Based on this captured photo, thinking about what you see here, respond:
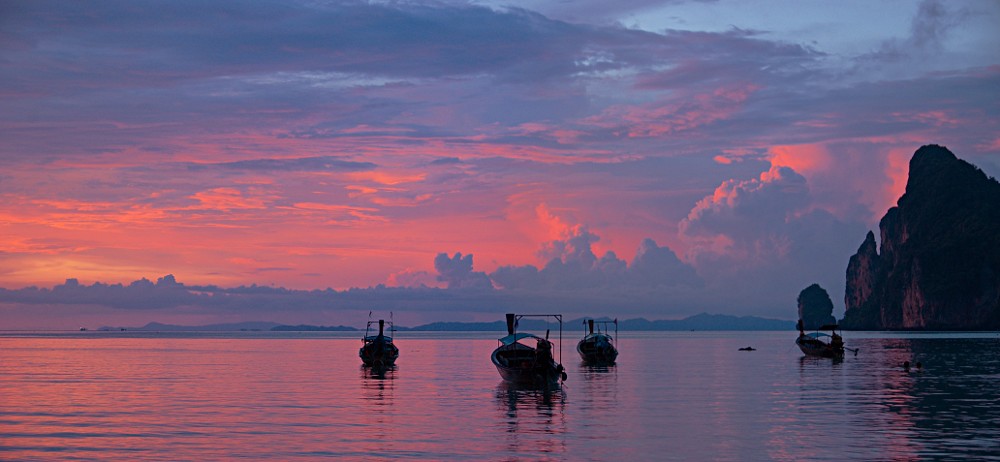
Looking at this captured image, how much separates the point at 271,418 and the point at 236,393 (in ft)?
60.3

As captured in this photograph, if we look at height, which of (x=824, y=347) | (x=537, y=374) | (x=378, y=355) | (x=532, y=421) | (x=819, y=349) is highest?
(x=824, y=347)

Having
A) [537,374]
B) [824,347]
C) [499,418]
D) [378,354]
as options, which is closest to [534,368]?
[537,374]

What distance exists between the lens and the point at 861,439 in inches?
1543

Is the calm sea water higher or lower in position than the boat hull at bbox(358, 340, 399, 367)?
lower

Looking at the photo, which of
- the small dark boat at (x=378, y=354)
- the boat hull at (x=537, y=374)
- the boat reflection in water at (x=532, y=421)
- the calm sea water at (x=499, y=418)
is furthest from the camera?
the small dark boat at (x=378, y=354)

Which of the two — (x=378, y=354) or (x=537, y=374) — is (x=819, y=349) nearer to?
(x=378, y=354)

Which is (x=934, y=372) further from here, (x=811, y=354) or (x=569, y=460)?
(x=569, y=460)

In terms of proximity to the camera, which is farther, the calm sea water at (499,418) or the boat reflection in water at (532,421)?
the boat reflection in water at (532,421)

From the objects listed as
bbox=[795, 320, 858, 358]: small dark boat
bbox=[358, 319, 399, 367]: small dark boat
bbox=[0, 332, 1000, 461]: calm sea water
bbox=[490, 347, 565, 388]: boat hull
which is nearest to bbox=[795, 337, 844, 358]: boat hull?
bbox=[795, 320, 858, 358]: small dark boat

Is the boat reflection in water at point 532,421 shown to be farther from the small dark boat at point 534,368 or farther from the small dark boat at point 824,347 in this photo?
the small dark boat at point 824,347

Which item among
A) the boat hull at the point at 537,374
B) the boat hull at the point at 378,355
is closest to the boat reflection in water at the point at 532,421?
the boat hull at the point at 537,374

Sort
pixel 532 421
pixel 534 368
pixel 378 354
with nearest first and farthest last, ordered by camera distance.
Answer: pixel 532 421 < pixel 534 368 < pixel 378 354

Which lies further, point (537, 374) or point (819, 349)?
point (819, 349)

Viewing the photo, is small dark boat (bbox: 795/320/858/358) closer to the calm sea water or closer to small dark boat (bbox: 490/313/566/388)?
the calm sea water
